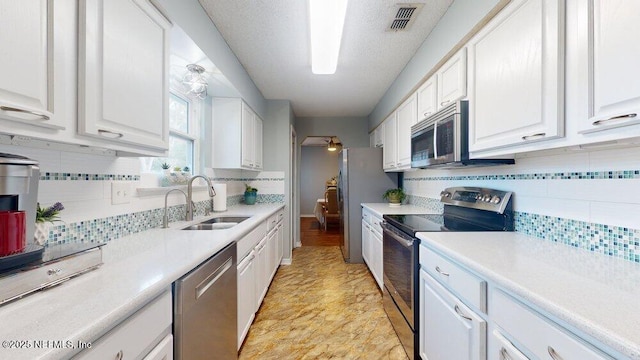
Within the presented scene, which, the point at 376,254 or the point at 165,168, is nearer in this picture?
the point at 165,168

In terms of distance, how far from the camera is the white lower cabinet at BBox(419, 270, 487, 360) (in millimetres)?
1118

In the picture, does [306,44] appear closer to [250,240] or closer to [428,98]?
[428,98]

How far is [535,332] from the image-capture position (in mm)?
816

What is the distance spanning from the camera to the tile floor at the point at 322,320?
6.28ft

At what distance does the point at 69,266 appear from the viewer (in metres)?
0.86

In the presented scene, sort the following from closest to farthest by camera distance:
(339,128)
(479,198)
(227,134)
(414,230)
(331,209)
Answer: (414,230)
(479,198)
(227,134)
(339,128)
(331,209)

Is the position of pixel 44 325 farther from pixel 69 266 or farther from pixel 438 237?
pixel 438 237

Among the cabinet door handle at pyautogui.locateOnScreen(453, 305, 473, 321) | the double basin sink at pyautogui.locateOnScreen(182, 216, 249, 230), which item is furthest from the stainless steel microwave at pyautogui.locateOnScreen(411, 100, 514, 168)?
the double basin sink at pyautogui.locateOnScreen(182, 216, 249, 230)

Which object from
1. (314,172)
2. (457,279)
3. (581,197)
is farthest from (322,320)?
(314,172)

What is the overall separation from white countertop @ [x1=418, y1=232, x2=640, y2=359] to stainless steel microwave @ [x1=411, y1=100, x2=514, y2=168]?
514mm

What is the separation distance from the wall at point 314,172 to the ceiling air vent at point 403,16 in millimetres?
6758

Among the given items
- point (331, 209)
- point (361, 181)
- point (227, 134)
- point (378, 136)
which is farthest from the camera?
point (331, 209)

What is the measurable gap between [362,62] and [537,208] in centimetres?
202

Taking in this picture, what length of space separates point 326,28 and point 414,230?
156cm
